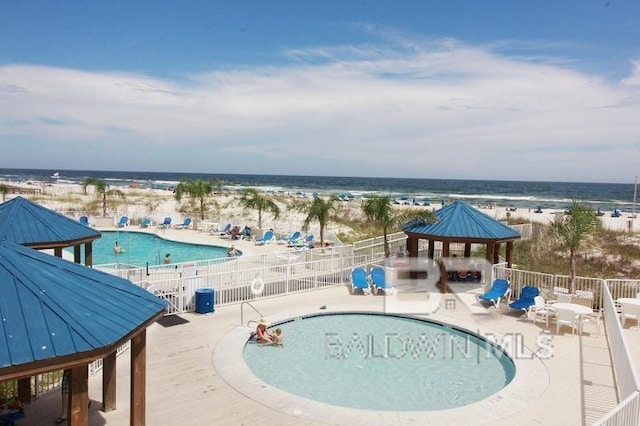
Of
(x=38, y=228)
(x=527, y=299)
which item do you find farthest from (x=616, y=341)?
(x=38, y=228)

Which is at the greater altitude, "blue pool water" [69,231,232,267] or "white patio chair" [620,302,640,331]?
"white patio chair" [620,302,640,331]

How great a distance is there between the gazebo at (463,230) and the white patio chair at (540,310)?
9.63 ft

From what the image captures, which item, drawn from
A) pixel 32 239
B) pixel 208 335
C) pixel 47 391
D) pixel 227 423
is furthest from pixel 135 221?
pixel 227 423

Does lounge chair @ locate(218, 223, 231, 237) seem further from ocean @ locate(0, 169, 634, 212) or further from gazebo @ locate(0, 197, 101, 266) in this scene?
ocean @ locate(0, 169, 634, 212)

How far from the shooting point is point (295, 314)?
13.3 meters

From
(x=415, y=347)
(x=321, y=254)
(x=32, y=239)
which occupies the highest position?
(x=32, y=239)

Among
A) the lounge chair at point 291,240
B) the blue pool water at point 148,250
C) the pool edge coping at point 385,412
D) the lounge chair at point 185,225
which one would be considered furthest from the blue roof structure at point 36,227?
the lounge chair at point 185,225

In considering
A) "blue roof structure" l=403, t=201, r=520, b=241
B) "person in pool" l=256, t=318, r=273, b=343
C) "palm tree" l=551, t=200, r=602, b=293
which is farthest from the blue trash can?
"palm tree" l=551, t=200, r=602, b=293

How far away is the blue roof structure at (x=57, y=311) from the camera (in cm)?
475

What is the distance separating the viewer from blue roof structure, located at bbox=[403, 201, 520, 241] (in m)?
15.9

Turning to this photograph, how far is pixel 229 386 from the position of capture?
8.59 m

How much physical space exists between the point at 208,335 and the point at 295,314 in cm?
277

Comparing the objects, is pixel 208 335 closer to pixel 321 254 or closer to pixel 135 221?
pixel 321 254

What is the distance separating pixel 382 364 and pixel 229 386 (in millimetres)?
3409
